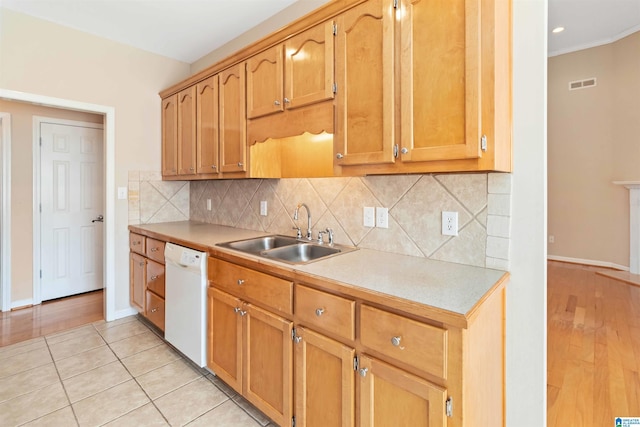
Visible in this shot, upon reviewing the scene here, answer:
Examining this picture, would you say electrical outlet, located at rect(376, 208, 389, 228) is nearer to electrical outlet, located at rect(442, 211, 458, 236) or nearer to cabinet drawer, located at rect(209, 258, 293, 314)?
electrical outlet, located at rect(442, 211, 458, 236)

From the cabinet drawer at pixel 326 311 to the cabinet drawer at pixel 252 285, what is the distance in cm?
8

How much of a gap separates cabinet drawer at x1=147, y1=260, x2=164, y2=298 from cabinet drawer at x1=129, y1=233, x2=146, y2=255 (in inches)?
8.2

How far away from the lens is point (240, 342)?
177 centimetres

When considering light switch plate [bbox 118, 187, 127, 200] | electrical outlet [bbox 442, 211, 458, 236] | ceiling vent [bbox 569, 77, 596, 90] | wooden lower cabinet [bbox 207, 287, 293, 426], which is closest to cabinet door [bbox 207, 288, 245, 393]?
wooden lower cabinet [bbox 207, 287, 293, 426]

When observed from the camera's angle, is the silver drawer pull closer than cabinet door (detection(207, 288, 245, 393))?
Yes

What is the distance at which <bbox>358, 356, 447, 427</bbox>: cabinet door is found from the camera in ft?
3.35

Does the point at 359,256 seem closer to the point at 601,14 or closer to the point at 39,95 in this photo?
the point at 39,95

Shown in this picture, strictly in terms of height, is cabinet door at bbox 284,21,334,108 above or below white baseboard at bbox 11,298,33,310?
above

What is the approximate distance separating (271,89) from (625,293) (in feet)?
14.8

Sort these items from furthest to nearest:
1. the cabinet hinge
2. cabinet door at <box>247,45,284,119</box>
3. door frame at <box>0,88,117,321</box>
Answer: door frame at <box>0,88,117,321</box>, cabinet door at <box>247,45,284,119</box>, the cabinet hinge

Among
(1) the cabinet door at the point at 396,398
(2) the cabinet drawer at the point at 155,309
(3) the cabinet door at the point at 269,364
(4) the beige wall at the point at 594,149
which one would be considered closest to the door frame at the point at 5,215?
(2) the cabinet drawer at the point at 155,309

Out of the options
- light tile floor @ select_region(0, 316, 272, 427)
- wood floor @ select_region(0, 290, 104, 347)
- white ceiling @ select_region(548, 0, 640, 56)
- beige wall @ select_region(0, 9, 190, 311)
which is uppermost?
white ceiling @ select_region(548, 0, 640, 56)

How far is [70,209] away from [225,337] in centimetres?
310

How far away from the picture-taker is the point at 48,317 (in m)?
3.13
